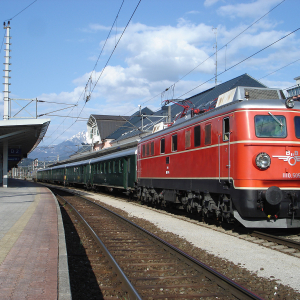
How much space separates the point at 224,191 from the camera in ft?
32.8

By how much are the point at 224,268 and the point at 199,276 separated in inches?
31.4

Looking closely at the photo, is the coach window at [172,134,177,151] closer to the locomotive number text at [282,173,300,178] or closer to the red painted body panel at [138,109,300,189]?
the red painted body panel at [138,109,300,189]

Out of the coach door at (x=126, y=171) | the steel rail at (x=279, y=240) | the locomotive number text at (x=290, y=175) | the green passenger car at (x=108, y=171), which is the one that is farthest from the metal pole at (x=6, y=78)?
the locomotive number text at (x=290, y=175)

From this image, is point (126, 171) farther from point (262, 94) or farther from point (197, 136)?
point (262, 94)

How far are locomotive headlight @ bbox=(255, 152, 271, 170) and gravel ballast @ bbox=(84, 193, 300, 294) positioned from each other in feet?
6.14

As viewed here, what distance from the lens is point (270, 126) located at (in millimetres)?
9453

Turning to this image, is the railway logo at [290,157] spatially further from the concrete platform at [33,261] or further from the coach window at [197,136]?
the concrete platform at [33,261]

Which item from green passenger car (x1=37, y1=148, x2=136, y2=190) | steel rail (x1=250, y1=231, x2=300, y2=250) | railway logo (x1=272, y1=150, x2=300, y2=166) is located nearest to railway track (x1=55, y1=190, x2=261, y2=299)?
steel rail (x1=250, y1=231, x2=300, y2=250)

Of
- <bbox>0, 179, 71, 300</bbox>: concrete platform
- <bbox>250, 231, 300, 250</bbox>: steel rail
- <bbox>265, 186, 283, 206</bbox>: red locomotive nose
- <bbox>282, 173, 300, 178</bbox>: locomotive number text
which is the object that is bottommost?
<bbox>250, 231, 300, 250</bbox>: steel rail

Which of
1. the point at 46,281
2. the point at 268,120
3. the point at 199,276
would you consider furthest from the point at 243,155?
the point at 46,281

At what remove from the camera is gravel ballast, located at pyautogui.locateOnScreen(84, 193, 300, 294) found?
6688mm

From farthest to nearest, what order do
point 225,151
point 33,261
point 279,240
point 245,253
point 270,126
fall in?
point 225,151, point 270,126, point 279,240, point 245,253, point 33,261

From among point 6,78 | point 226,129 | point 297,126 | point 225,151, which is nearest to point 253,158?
point 225,151

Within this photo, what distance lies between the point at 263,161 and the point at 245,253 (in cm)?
226
